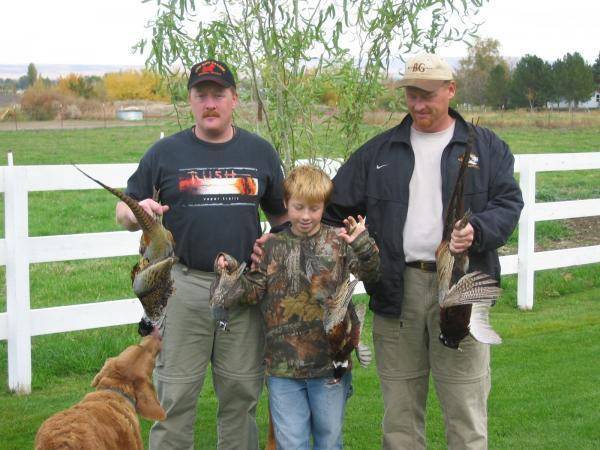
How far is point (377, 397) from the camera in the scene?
279 inches

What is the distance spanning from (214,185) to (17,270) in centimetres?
334

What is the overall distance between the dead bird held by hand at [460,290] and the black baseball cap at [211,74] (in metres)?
1.28

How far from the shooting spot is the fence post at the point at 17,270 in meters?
7.20

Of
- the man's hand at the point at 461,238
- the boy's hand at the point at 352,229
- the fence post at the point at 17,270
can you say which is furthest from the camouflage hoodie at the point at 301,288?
the fence post at the point at 17,270

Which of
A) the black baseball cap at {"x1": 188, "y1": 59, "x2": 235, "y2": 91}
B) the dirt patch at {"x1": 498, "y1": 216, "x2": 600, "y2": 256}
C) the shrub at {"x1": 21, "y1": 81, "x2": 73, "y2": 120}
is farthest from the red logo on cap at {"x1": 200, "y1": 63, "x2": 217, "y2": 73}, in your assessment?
the shrub at {"x1": 21, "y1": 81, "x2": 73, "y2": 120}

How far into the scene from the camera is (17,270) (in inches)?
283

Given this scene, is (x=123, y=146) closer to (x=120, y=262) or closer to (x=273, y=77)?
(x=120, y=262)

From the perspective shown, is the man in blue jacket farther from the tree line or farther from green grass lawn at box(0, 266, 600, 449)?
the tree line

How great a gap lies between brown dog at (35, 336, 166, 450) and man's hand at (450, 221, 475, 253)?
5.37ft

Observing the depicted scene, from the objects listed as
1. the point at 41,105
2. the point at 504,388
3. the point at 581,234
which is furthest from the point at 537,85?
the point at 504,388

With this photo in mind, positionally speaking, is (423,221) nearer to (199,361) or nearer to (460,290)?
(460,290)

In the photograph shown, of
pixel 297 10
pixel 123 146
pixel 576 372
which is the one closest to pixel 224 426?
pixel 297 10

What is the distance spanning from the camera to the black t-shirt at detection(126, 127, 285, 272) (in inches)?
177

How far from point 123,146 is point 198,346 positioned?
89.4ft
